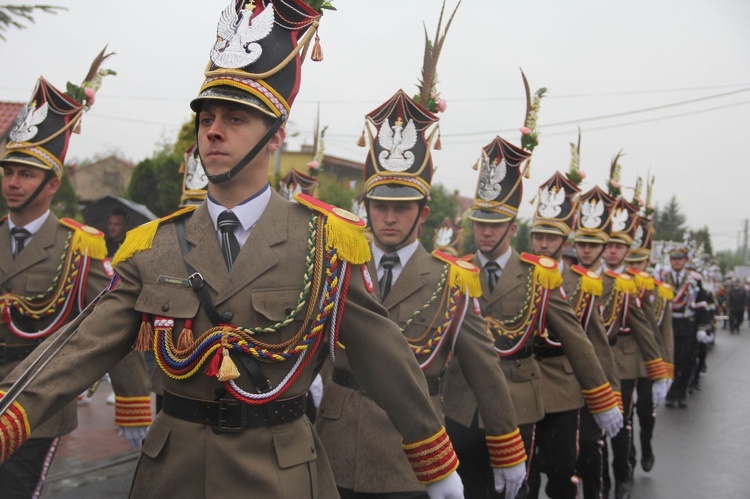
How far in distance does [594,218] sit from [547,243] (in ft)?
4.64

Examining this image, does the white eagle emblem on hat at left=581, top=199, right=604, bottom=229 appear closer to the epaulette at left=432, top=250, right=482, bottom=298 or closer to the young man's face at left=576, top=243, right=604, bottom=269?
the young man's face at left=576, top=243, right=604, bottom=269

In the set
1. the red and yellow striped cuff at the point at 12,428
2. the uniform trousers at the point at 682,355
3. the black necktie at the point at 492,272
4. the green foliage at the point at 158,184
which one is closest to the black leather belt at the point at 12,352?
the red and yellow striped cuff at the point at 12,428

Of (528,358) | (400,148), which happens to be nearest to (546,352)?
(528,358)

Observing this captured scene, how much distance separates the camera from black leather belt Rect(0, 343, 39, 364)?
14.0 ft

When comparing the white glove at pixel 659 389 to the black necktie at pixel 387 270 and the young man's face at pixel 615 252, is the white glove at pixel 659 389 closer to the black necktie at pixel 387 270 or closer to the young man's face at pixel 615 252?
the young man's face at pixel 615 252

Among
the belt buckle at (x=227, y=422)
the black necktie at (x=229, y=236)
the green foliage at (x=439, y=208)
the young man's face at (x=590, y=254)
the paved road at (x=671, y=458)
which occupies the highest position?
the green foliage at (x=439, y=208)

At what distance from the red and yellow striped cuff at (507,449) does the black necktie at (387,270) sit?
1060 millimetres

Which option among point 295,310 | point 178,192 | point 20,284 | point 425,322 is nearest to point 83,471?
point 20,284

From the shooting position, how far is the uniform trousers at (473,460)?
5.14 metres

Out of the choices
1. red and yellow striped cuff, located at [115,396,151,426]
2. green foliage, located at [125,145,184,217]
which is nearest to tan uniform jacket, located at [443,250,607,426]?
red and yellow striped cuff, located at [115,396,151,426]

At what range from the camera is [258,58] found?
8.84ft

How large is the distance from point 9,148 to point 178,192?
8330mm

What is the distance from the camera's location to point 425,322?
4266 mm

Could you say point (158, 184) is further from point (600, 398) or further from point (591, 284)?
point (600, 398)
